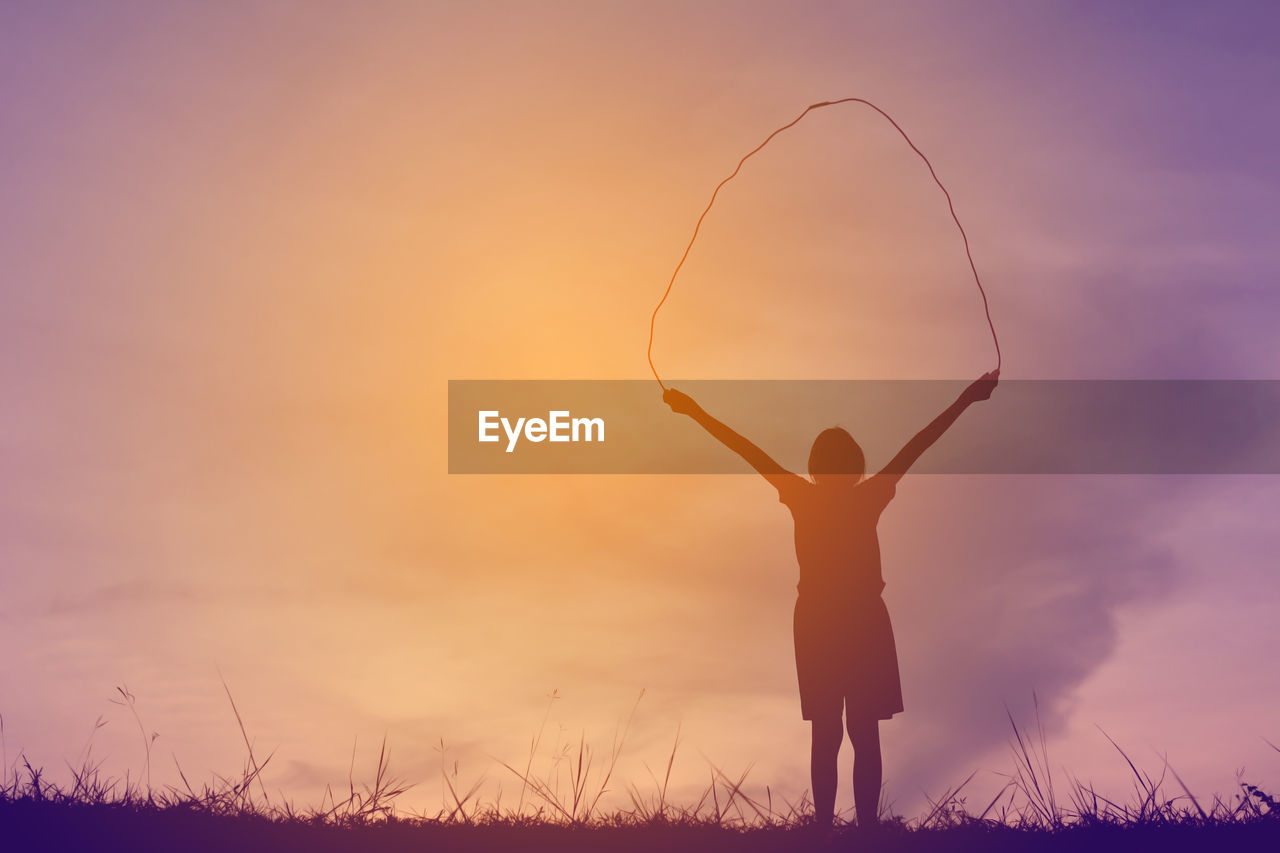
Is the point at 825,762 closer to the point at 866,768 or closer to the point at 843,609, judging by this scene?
the point at 866,768

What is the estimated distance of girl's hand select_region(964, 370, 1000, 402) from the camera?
8.27 m

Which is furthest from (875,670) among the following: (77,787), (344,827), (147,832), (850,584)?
(77,787)

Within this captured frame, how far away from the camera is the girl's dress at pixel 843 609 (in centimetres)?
771

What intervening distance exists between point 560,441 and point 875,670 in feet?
13.0

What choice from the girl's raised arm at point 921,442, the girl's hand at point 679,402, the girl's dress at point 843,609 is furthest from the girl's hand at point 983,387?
the girl's hand at point 679,402

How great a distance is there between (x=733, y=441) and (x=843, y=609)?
4.50ft

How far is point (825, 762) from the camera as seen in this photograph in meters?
7.62

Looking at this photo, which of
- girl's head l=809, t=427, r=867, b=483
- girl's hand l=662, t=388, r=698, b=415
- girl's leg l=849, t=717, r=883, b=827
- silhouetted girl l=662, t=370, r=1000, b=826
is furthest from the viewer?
girl's hand l=662, t=388, r=698, b=415

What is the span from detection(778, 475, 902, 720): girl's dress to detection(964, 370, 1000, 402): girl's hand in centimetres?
91

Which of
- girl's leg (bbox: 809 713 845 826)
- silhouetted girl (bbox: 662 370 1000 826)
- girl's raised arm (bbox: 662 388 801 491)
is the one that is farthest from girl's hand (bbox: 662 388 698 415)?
girl's leg (bbox: 809 713 845 826)

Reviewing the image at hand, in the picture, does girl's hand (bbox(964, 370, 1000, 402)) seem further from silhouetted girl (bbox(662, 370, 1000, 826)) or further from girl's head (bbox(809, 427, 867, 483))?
girl's head (bbox(809, 427, 867, 483))

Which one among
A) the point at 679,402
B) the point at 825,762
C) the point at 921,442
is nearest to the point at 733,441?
the point at 679,402

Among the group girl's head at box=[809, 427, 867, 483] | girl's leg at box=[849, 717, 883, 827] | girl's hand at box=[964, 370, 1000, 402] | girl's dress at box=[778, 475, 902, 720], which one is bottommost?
girl's leg at box=[849, 717, 883, 827]

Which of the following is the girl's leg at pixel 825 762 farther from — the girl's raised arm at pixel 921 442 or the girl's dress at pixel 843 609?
the girl's raised arm at pixel 921 442
